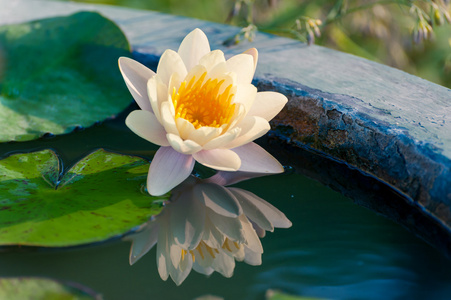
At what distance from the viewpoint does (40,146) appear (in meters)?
1.02

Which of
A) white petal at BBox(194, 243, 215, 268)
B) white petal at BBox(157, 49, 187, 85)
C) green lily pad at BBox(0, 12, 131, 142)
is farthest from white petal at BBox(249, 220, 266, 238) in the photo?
green lily pad at BBox(0, 12, 131, 142)

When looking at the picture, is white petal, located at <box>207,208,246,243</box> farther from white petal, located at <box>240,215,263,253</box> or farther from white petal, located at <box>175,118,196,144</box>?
white petal, located at <box>175,118,196,144</box>

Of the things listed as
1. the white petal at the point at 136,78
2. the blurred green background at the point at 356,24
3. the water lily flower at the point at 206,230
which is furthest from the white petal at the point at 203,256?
the blurred green background at the point at 356,24

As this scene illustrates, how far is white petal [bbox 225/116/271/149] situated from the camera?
82 centimetres

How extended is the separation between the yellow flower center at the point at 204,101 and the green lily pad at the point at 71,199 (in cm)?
16

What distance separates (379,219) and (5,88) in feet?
3.17

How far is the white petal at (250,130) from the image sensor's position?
0.82 m

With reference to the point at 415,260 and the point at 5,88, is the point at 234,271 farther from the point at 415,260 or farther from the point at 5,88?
the point at 5,88

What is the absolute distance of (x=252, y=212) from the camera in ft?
2.71

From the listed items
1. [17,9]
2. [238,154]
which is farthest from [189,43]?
[17,9]

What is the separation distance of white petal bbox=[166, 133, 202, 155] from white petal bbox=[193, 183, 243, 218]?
113 millimetres

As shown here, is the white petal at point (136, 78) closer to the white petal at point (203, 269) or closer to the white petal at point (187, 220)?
the white petal at point (187, 220)

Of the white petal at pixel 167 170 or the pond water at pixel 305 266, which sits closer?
the pond water at pixel 305 266

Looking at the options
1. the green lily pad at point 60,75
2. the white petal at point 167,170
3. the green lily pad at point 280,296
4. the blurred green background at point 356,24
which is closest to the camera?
the green lily pad at point 280,296
